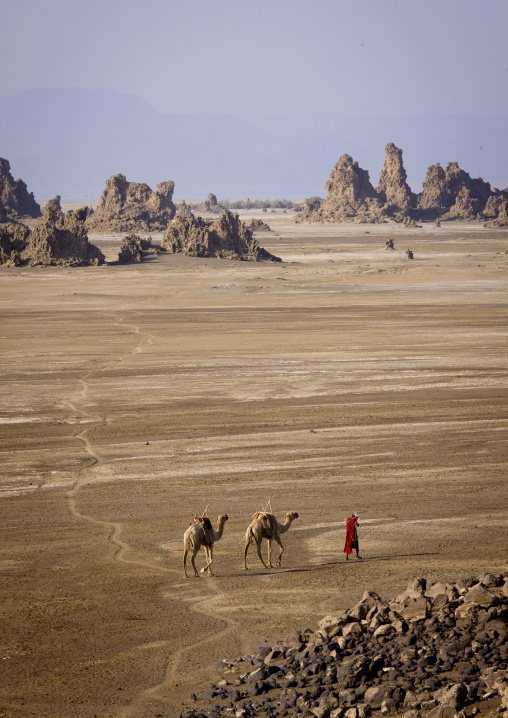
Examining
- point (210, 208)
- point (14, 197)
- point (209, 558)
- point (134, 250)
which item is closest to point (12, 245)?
point (134, 250)

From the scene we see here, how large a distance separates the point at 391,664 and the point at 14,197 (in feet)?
382

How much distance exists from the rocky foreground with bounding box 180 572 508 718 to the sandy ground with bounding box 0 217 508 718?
729 mm

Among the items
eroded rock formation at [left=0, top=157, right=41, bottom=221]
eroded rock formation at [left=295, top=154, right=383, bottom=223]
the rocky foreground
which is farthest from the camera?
eroded rock formation at [left=295, top=154, right=383, bottom=223]

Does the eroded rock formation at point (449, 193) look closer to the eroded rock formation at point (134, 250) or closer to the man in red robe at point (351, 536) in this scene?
the eroded rock formation at point (134, 250)

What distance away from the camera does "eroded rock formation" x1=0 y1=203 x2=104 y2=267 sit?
60.3m

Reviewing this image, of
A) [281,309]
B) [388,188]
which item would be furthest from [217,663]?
[388,188]

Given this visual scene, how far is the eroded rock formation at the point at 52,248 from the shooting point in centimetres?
6031

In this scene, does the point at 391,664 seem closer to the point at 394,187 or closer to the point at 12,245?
the point at 12,245

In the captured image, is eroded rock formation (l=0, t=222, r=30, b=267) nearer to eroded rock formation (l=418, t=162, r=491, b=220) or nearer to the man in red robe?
the man in red robe

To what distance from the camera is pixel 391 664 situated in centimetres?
820

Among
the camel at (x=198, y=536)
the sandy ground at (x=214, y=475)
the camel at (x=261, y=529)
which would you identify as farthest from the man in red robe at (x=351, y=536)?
the camel at (x=198, y=536)

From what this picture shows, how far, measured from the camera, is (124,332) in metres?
33.8

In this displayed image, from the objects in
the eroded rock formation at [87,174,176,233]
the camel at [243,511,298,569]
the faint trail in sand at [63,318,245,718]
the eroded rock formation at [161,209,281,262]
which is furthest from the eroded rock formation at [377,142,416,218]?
Answer: the camel at [243,511,298,569]

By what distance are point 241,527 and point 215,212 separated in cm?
15860
